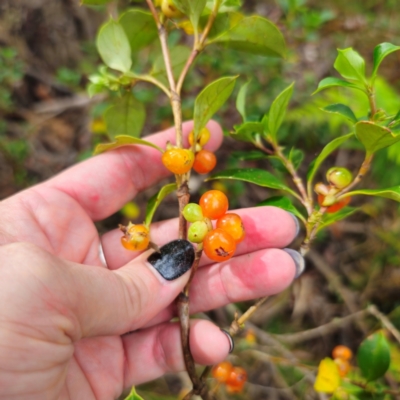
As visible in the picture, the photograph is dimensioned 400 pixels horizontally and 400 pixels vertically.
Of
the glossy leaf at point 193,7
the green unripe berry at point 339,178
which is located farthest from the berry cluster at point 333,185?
the glossy leaf at point 193,7

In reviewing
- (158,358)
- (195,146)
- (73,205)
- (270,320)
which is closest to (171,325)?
(158,358)

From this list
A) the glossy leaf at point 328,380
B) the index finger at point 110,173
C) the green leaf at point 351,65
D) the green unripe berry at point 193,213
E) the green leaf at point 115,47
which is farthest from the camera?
the index finger at point 110,173

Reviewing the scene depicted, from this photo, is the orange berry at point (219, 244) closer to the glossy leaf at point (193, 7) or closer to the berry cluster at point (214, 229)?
the berry cluster at point (214, 229)

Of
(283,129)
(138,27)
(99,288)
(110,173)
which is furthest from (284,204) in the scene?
(283,129)

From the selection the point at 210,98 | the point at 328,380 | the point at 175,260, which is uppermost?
the point at 210,98

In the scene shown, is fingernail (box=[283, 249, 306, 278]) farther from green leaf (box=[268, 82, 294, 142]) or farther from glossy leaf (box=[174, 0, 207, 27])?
glossy leaf (box=[174, 0, 207, 27])

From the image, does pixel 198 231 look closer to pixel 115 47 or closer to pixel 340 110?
pixel 340 110
